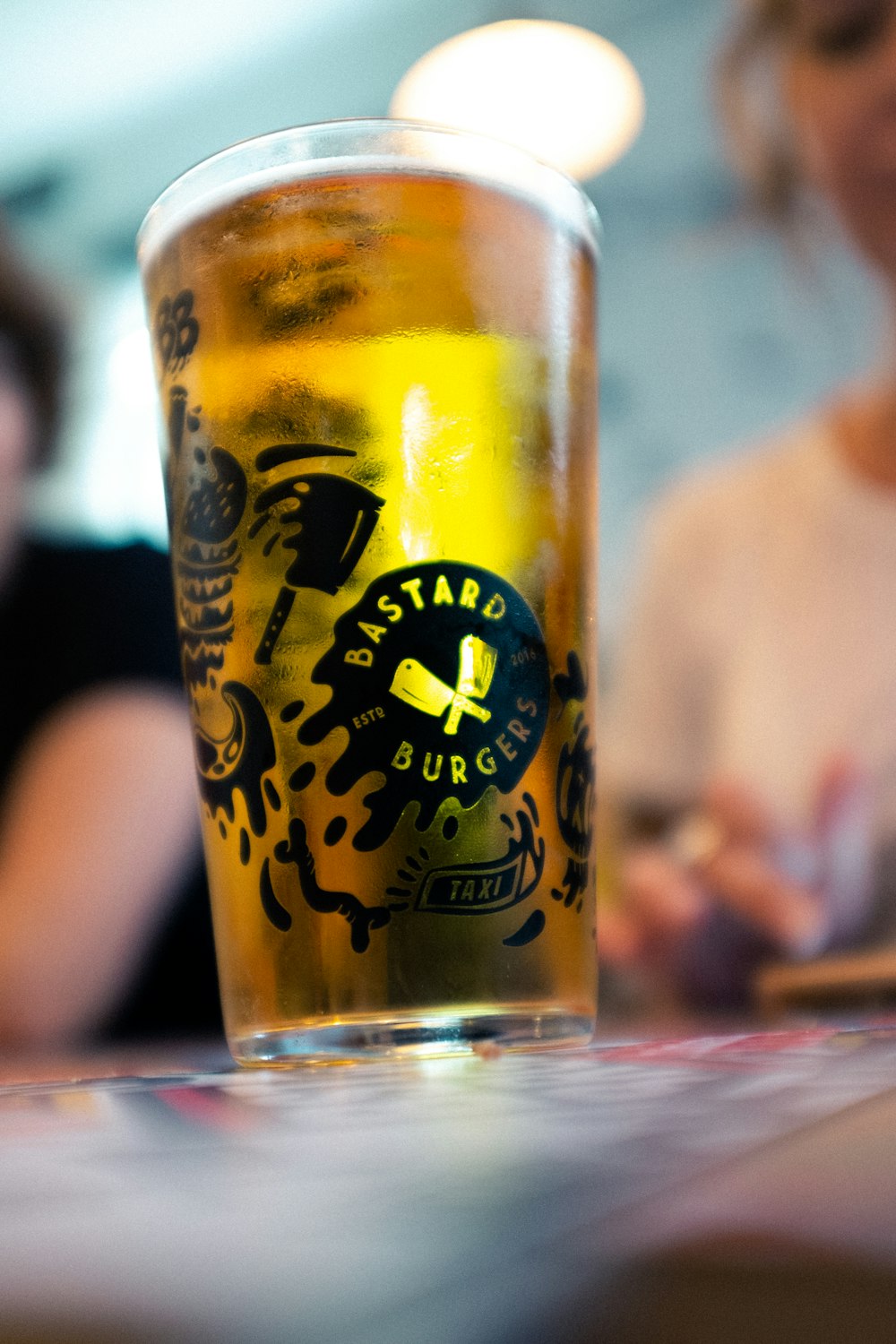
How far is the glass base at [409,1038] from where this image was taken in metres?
0.34

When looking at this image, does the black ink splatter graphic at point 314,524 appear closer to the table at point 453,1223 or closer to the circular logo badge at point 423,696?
the circular logo badge at point 423,696

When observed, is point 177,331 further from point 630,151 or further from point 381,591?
point 630,151

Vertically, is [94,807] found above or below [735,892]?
above

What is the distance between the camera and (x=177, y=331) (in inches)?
16.6

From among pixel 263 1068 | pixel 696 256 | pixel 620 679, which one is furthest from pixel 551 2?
pixel 263 1068

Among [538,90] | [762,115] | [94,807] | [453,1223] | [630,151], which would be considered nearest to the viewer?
[453,1223]

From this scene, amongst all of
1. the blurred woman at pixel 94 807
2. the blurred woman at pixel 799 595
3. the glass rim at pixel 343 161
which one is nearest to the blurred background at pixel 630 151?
the blurred woman at pixel 799 595

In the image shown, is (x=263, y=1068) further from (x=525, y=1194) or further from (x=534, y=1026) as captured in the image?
(x=525, y=1194)

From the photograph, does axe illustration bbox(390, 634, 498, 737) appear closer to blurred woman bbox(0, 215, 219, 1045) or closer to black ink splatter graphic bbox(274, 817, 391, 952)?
black ink splatter graphic bbox(274, 817, 391, 952)

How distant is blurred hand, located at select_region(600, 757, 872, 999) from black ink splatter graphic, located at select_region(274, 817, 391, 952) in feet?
2.23

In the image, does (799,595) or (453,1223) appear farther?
(799,595)

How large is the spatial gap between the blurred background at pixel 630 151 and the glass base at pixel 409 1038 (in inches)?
122

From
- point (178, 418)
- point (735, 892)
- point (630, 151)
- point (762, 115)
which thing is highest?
point (630, 151)

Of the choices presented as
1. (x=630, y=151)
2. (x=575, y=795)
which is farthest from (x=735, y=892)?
(x=630, y=151)
